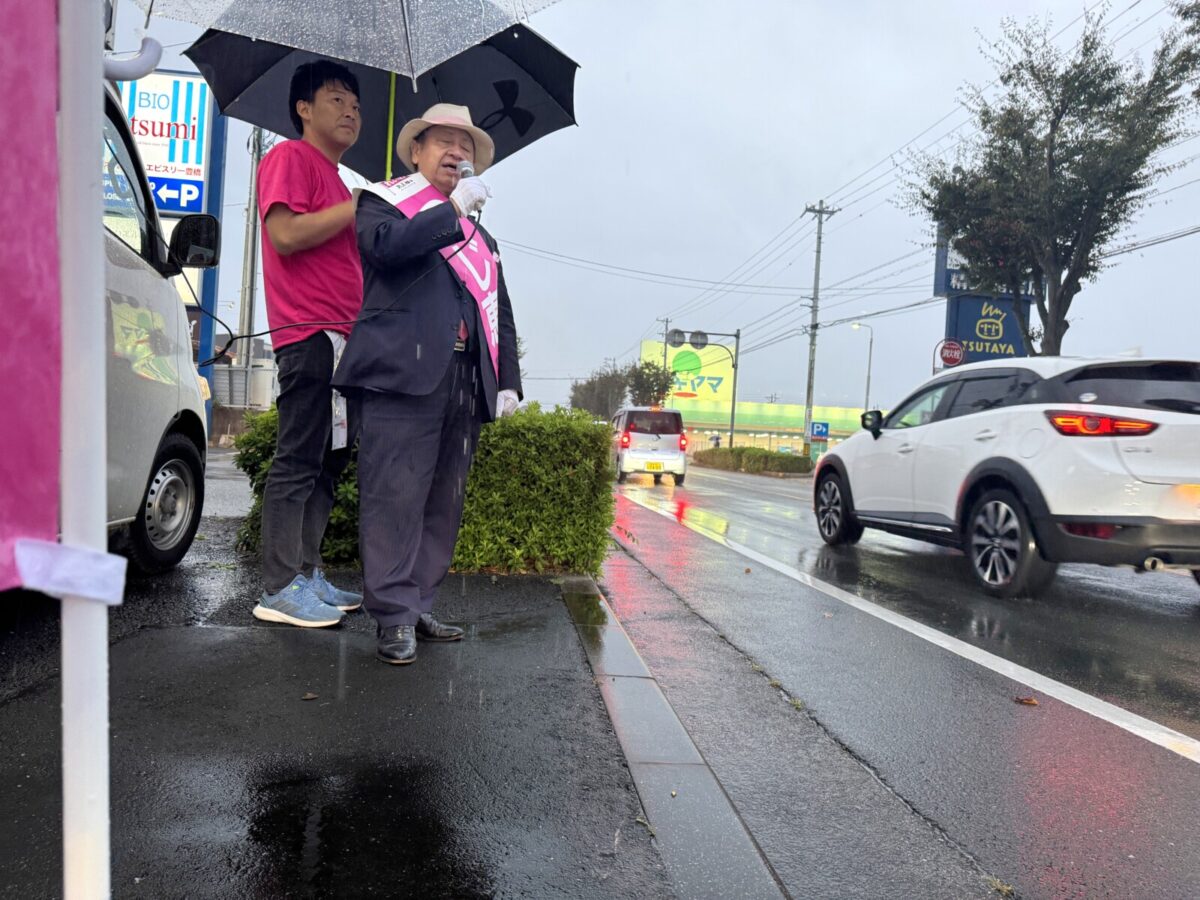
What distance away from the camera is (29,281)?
85cm

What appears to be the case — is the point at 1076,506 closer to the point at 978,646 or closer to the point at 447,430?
the point at 978,646

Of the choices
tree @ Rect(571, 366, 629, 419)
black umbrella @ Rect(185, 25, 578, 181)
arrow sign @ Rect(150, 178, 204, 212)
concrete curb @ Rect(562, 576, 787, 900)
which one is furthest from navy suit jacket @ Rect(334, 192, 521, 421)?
tree @ Rect(571, 366, 629, 419)

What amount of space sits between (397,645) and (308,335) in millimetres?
1244

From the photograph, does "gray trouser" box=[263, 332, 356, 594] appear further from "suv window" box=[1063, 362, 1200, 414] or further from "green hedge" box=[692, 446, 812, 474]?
"green hedge" box=[692, 446, 812, 474]

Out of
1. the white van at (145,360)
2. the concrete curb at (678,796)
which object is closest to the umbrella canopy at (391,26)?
the white van at (145,360)

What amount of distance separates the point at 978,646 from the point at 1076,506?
58.5 inches

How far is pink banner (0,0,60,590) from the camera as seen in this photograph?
0.82 m

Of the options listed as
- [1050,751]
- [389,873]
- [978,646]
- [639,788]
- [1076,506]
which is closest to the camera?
[389,873]

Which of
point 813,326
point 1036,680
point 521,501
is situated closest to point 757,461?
point 813,326

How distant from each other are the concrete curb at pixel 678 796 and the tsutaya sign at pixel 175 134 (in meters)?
18.5

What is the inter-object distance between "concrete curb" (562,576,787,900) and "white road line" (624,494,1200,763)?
66.8 inches

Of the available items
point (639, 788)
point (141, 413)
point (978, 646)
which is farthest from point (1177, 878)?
point (141, 413)

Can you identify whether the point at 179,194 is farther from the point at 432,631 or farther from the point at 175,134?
the point at 432,631

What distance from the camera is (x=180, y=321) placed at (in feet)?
14.1
